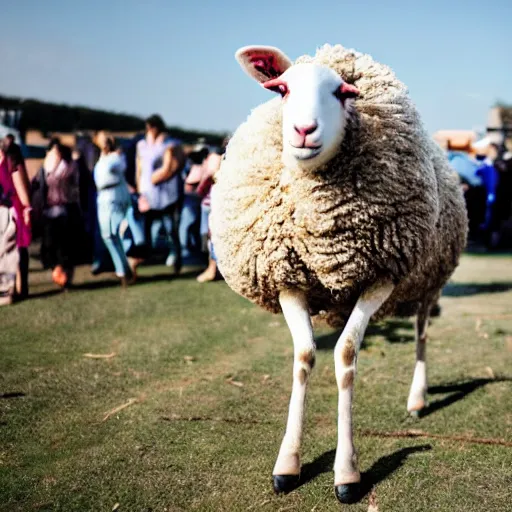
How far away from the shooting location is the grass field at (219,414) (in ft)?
9.37

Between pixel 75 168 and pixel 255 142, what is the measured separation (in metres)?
5.08

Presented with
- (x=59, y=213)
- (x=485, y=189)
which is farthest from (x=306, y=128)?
(x=485, y=189)

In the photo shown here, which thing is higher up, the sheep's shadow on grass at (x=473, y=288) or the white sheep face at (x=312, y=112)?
the white sheep face at (x=312, y=112)

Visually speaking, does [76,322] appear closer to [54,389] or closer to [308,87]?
[54,389]

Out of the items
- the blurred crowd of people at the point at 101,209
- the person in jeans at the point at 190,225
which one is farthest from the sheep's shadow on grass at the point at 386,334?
the person in jeans at the point at 190,225

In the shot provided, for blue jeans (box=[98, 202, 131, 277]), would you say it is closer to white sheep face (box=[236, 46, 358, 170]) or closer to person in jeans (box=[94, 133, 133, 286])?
person in jeans (box=[94, 133, 133, 286])

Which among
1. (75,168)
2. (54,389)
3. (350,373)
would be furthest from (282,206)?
(75,168)

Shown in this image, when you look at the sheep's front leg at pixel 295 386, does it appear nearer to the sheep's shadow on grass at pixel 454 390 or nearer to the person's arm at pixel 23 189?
the sheep's shadow on grass at pixel 454 390

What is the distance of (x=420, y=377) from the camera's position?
404 cm

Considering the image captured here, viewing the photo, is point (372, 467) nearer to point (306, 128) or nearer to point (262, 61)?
point (306, 128)

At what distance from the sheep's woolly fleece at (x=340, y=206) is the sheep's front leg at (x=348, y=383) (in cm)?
8

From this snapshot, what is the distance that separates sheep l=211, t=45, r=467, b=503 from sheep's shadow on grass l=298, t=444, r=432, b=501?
5.4 inches

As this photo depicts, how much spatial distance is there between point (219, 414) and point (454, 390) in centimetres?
158

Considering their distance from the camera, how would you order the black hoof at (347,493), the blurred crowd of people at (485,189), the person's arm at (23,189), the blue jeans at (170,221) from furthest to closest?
the blurred crowd of people at (485,189) < the blue jeans at (170,221) < the person's arm at (23,189) < the black hoof at (347,493)
